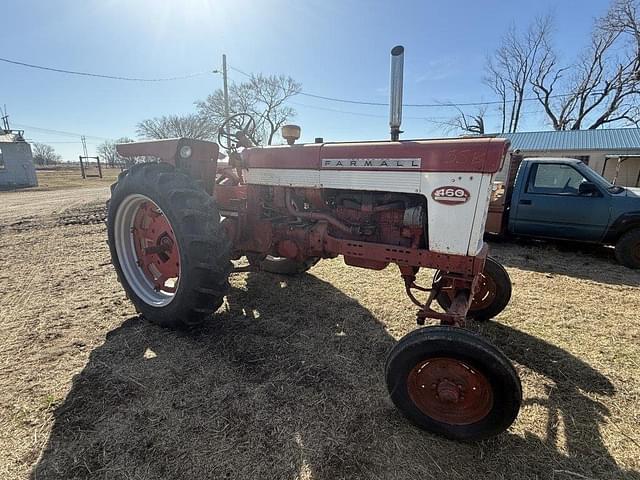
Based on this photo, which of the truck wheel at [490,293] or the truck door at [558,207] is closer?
the truck wheel at [490,293]

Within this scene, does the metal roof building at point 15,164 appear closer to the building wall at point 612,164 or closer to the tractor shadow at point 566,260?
the tractor shadow at point 566,260

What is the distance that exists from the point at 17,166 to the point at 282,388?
2459 centimetres

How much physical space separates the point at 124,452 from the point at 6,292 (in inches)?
120

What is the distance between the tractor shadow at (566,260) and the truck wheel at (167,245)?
168 inches

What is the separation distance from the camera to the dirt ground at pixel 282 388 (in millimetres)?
1690

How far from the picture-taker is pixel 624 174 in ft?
48.7

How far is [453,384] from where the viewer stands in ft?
5.90

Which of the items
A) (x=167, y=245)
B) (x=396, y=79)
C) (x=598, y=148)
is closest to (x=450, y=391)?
(x=396, y=79)

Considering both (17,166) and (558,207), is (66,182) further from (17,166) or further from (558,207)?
(558,207)

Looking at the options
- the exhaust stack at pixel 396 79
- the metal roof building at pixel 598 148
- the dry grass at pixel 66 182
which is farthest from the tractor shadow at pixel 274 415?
the dry grass at pixel 66 182

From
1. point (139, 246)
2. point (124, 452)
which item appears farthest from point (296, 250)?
point (124, 452)

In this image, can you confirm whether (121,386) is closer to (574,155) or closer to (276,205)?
(276,205)

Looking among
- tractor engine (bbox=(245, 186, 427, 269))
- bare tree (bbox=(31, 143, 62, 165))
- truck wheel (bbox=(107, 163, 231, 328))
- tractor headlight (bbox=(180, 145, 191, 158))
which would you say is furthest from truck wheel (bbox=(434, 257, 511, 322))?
bare tree (bbox=(31, 143, 62, 165))

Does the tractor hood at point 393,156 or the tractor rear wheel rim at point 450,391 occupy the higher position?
the tractor hood at point 393,156
